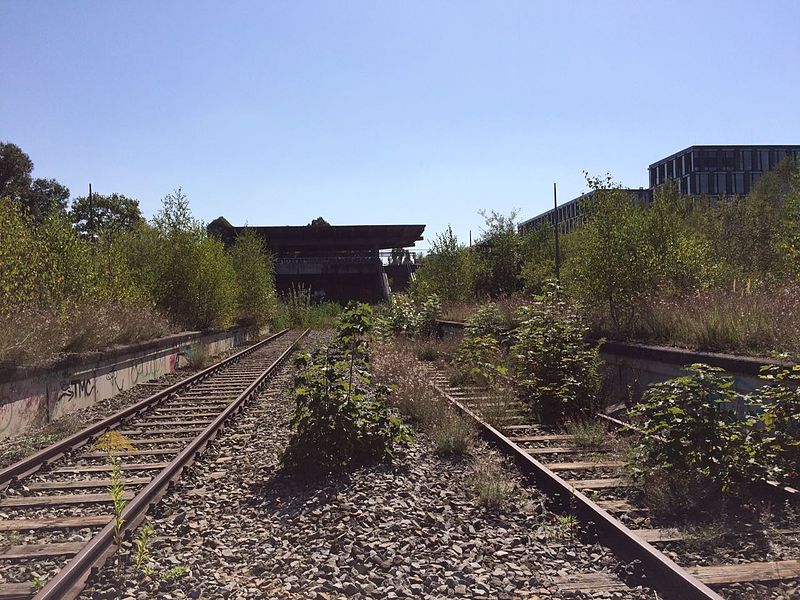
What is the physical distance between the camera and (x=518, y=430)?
8055 mm

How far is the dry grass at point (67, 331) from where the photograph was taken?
9.41 meters

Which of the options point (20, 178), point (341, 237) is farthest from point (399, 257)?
point (20, 178)

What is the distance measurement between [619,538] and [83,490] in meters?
5.14

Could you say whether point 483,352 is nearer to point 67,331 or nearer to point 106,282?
point 67,331

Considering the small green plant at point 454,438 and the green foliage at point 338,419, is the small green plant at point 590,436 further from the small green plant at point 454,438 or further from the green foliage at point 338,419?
the green foliage at point 338,419

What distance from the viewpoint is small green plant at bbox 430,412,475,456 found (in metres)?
7.02

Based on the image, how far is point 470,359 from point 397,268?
52.8 meters

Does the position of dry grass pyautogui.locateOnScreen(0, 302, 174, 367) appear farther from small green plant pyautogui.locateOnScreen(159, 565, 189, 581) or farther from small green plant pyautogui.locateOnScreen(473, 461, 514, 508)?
small green plant pyautogui.locateOnScreen(473, 461, 514, 508)

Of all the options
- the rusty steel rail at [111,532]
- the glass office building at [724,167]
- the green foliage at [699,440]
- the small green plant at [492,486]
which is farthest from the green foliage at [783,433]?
the glass office building at [724,167]

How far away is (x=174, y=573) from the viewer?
4035 millimetres

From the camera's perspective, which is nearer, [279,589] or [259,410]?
[279,589]

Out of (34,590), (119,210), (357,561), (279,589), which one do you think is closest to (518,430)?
(357,561)

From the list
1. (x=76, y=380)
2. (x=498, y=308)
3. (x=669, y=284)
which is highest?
(x=669, y=284)

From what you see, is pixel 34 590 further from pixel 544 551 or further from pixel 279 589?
pixel 544 551
